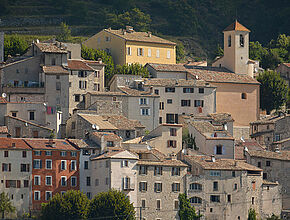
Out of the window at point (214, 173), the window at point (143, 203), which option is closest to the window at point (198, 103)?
the window at point (214, 173)

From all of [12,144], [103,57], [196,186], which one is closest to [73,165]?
[12,144]

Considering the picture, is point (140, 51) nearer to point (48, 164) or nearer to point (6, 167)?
point (48, 164)

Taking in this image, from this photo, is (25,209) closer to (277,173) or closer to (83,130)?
(83,130)

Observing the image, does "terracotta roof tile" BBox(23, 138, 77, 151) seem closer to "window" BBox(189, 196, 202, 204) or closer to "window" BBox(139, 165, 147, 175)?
"window" BBox(139, 165, 147, 175)

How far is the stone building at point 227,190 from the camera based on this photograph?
10606 cm

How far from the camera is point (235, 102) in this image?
419 feet

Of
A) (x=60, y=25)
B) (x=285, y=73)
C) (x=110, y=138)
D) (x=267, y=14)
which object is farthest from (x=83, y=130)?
(x=267, y=14)

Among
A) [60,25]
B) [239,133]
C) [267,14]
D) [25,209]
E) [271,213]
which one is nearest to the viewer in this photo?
[25,209]

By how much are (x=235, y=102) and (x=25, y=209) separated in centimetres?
3594

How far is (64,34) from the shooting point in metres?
159

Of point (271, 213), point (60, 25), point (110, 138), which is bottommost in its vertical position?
point (271, 213)

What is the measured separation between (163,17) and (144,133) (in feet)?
239

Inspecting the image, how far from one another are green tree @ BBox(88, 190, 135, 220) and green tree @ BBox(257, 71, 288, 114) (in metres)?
39.0

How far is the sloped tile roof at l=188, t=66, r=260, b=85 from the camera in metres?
127
